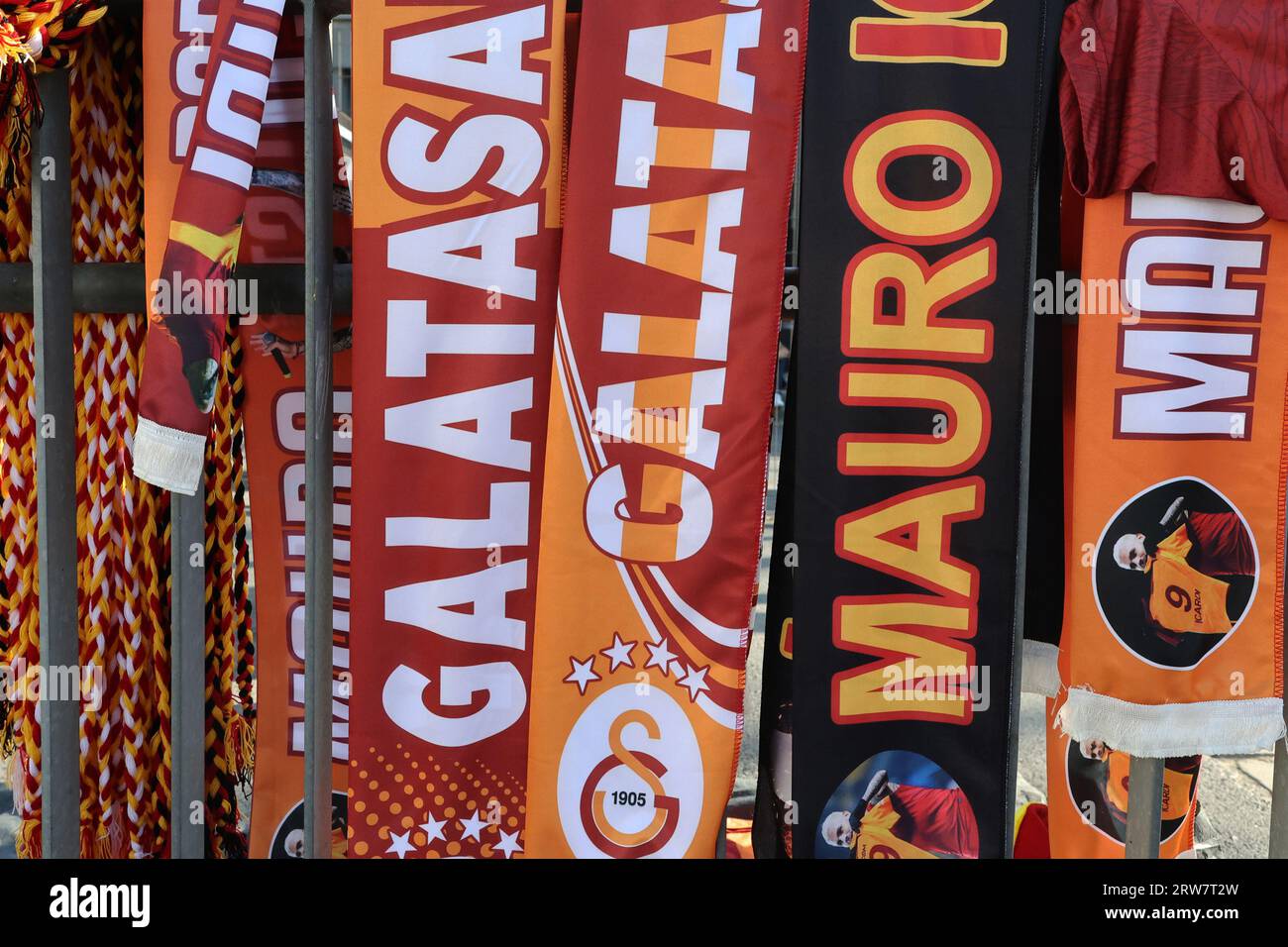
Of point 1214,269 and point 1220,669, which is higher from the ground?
point 1214,269

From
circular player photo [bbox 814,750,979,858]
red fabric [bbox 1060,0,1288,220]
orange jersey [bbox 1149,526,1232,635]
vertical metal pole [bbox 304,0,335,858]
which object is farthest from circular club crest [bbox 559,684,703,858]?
red fabric [bbox 1060,0,1288,220]

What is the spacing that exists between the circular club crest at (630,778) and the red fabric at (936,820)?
0.42m

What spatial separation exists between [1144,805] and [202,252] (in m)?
2.11

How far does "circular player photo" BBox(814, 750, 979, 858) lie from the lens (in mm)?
2057

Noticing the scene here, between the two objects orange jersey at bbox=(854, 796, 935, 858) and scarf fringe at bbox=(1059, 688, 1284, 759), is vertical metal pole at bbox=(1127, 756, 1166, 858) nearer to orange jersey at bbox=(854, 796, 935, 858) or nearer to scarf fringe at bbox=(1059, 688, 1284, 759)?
scarf fringe at bbox=(1059, 688, 1284, 759)

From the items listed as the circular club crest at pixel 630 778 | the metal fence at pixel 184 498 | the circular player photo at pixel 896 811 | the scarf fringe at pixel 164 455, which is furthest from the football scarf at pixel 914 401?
the scarf fringe at pixel 164 455

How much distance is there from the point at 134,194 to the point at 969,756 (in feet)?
7.05

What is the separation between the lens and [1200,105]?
1.88 metres

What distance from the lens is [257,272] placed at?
2.20m

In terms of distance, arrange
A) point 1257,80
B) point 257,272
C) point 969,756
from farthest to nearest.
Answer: point 257,272 → point 969,756 → point 1257,80

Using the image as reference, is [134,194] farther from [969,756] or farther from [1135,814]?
[1135,814]

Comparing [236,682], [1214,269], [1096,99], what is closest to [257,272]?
[236,682]

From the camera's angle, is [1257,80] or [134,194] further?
[134,194]

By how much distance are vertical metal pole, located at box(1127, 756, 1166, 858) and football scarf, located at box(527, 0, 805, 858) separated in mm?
800
